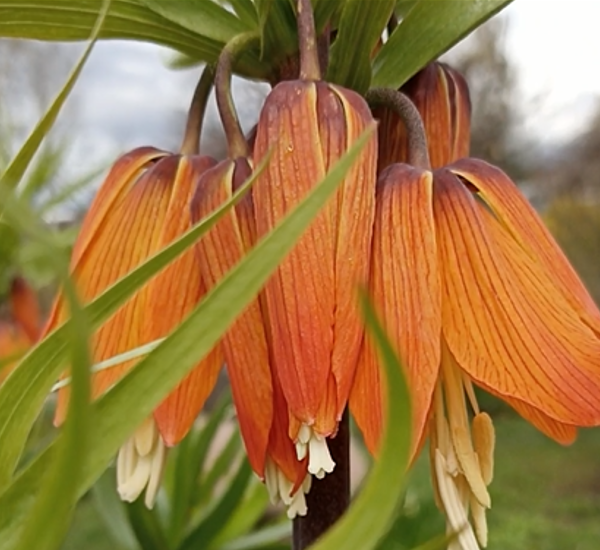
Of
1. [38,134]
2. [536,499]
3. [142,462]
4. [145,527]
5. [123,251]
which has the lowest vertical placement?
[536,499]

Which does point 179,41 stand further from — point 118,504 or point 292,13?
point 118,504

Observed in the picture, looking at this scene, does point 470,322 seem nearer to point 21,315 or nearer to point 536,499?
point 21,315

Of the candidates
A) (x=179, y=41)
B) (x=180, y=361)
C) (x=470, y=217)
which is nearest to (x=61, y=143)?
(x=179, y=41)

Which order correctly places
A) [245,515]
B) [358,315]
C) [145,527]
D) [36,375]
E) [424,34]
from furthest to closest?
[245,515]
[145,527]
[424,34]
[358,315]
[36,375]

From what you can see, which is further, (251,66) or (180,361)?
(251,66)

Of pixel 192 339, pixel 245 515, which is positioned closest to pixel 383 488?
pixel 192 339

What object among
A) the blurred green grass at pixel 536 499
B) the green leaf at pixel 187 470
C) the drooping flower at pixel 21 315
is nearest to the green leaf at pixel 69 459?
the green leaf at pixel 187 470
